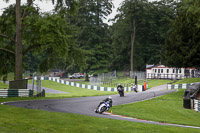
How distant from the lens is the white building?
2221 inches

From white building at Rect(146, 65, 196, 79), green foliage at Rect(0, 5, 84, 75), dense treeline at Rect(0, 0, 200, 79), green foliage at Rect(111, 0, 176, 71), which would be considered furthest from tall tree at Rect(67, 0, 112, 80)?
green foliage at Rect(0, 5, 84, 75)

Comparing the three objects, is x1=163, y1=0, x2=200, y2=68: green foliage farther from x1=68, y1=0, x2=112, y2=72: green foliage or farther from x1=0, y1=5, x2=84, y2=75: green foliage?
x1=68, y1=0, x2=112, y2=72: green foliage

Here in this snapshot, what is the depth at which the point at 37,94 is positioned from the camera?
25.6 metres

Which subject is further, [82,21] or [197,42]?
[82,21]

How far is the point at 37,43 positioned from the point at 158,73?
40545 millimetres

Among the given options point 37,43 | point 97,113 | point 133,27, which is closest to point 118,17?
point 133,27

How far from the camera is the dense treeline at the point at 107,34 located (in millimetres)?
25109

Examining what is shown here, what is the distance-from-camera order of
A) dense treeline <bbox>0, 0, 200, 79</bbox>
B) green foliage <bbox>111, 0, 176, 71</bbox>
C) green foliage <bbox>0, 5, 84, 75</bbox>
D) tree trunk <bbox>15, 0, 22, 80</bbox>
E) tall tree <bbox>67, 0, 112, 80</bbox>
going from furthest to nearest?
green foliage <bbox>111, 0, 176, 71</bbox> < tall tree <bbox>67, 0, 112, 80</bbox> < dense treeline <bbox>0, 0, 200, 79</bbox> < tree trunk <bbox>15, 0, 22, 80</bbox> < green foliage <bbox>0, 5, 84, 75</bbox>

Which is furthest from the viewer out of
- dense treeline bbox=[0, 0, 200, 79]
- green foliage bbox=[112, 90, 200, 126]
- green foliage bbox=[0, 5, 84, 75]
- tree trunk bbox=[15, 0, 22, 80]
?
dense treeline bbox=[0, 0, 200, 79]

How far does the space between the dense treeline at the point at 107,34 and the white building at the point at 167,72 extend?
446cm

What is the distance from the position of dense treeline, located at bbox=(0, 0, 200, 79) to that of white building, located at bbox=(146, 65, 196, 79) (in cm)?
446

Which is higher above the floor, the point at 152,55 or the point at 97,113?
the point at 152,55

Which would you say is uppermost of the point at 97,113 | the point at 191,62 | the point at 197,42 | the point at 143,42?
the point at 143,42

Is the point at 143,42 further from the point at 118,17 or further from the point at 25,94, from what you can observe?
the point at 25,94
